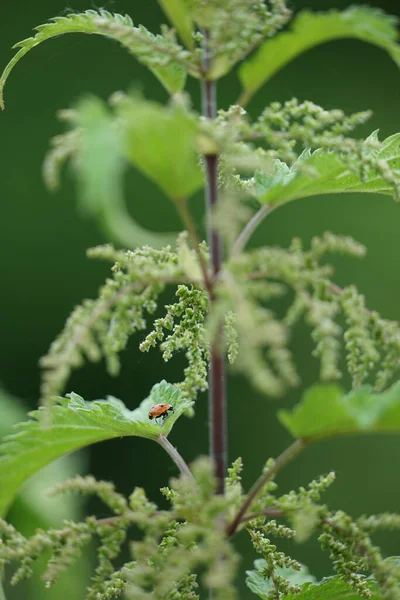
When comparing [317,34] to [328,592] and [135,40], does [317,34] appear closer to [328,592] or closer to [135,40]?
[135,40]

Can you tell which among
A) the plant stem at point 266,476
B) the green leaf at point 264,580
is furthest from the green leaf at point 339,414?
the green leaf at point 264,580

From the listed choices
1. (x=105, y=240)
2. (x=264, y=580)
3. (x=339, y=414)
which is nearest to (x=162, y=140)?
(x=339, y=414)

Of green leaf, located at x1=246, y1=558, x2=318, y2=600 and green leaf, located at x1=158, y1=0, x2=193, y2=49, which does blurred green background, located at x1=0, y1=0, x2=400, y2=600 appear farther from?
green leaf, located at x1=158, y1=0, x2=193, y2=49

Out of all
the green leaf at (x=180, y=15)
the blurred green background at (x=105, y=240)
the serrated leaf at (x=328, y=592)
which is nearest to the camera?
the green leaf at (x=180, y=15)

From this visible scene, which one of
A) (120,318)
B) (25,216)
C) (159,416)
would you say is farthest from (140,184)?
(120,318)

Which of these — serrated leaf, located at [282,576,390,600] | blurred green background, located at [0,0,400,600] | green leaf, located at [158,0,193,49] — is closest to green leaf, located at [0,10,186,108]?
green leaf, located at [158,0,193,49]

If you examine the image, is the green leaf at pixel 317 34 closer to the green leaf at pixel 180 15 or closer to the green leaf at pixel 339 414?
the green leaf at pixel 180 15
